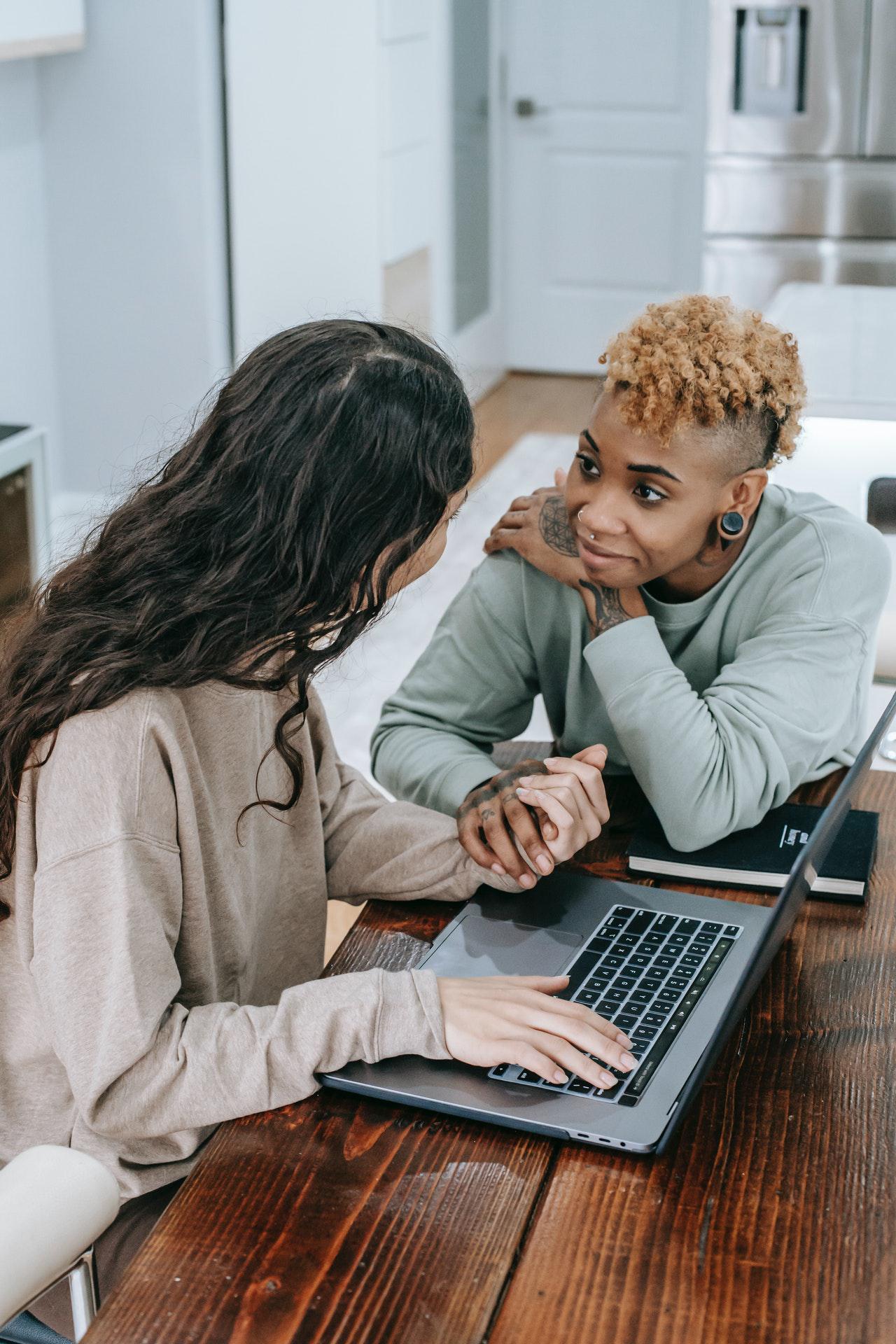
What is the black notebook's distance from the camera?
117 cm

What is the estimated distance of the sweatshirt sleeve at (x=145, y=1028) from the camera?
90 cm

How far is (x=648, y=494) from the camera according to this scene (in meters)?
1.31

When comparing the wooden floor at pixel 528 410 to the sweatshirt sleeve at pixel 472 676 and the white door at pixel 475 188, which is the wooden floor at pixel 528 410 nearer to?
the white door at pixel 475 188

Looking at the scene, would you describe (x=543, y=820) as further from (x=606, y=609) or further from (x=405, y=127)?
(x=405, y=127)

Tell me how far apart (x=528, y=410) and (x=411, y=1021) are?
15.6 feet

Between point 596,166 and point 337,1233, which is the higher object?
point 596,166

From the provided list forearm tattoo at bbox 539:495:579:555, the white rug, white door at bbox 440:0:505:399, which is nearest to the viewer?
forearm tattoo at bbox 539:495:579:555

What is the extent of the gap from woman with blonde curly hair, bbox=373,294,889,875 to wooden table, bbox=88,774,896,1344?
0.31 metres

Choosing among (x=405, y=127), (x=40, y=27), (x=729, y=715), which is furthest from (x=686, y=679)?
(x=405, y=127)

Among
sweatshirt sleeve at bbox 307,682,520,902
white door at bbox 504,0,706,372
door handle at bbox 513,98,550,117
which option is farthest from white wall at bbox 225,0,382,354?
sweatshirt sleeve at bbox 307,682,520,902

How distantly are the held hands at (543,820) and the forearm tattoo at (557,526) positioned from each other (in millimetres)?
290

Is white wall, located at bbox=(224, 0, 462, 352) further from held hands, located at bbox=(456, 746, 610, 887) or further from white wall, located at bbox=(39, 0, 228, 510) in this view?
held hands, located at bbox=(456, 746, 610, 887)

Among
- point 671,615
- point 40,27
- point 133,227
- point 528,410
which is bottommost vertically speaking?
point 528,410

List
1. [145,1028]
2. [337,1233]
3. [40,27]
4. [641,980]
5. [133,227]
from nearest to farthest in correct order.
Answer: [337,1233]
[145,1028]
[641,980]
[40,27]
[133,227]
